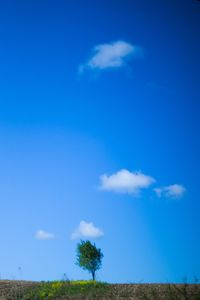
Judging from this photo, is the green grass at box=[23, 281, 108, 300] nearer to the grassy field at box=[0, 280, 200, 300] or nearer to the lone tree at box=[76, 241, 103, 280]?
the grassy field at box=[0, 280, 200, 300]

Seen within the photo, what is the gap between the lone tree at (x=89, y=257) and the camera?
37.6 meters

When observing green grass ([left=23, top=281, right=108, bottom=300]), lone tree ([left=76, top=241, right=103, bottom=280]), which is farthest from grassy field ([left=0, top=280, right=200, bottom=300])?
lone tree ([left=76, top=241, right=103, bottom=280])

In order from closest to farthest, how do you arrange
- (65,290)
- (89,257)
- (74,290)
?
(74,290) < (65,290) < (89,257)

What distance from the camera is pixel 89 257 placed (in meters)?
37.8

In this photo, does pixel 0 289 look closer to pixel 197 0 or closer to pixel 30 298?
pixel 30 298

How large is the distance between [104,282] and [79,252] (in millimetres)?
12799

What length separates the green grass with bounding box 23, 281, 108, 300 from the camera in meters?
22.6

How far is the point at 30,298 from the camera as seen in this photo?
22.8 m

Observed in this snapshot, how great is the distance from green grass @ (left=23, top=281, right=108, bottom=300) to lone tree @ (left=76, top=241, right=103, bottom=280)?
11.0 m

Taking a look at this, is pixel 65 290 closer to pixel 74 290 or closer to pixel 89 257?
pixel 74 290

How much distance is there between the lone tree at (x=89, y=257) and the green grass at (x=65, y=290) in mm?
11039

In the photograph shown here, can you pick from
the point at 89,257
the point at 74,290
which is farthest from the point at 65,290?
the point at 89,257

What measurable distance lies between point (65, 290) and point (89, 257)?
45.8ft

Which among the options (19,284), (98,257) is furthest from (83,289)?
(98,257)
